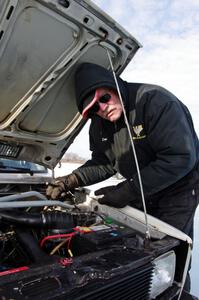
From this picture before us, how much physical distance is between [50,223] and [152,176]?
2.51 ft

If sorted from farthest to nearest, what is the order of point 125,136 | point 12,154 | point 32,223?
point 12,154, point 125,136, point 32,223

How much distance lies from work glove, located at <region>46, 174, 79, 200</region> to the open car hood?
0.35m

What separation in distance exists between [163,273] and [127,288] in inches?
15.6

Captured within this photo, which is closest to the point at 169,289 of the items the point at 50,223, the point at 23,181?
the point at 50,223

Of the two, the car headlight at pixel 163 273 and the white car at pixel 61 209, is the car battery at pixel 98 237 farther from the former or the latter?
the car headlight at pixel 163 273

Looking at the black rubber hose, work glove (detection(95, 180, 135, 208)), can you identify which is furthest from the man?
the black rubber hose

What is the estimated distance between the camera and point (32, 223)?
1.63 meters

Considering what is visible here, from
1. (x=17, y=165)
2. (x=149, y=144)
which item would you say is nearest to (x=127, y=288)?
(x=149, y=144)

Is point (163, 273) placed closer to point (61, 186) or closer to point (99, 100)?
point (61, 186)

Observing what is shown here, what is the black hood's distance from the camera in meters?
2.08

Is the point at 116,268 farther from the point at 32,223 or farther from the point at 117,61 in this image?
the point at 117,61

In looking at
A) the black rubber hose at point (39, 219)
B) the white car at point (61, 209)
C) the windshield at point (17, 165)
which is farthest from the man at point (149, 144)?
the windshield at point (17, 165)

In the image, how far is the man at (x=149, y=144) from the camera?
2.09m

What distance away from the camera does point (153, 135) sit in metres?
2.16
